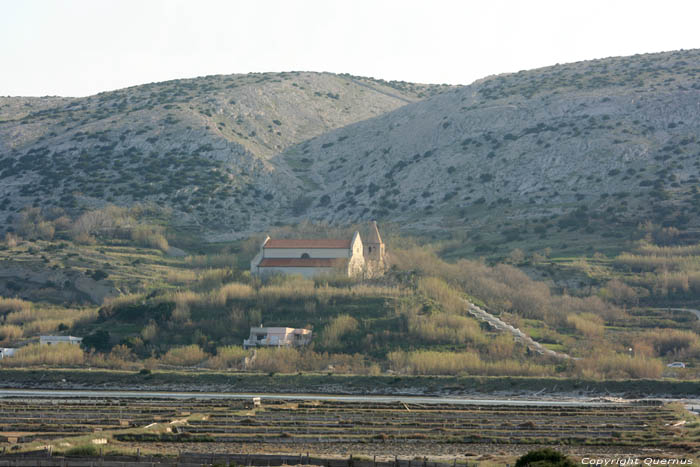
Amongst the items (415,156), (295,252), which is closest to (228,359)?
(295,252)

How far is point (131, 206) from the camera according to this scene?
111688 mm

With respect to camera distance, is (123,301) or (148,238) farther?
(148,238)

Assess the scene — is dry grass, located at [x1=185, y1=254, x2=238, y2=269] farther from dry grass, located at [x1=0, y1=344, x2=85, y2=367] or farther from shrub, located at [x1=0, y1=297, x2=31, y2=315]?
dry grass, located at [x1=0, y1=344, x2=85, y2=367]

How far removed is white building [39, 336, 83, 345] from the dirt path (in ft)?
97.8

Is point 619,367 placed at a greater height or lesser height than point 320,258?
lesser

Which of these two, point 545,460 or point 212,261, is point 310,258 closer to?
point 212,261

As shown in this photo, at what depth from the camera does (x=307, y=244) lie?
3189 inches

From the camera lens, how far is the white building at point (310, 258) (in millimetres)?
78062

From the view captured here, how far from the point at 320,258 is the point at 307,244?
2.19 m

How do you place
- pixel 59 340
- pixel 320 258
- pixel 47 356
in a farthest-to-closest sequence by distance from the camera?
pixel 320 258
pixel 59 340
pixel 47 356

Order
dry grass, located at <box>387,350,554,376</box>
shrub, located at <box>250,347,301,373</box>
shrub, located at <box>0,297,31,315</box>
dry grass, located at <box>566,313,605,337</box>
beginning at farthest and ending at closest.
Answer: shrub, located at <box>0,297,31,315</box>, dry grass, located at <box>566,313,605,337</box>, shrub, located at <box>250,347,301,373</box>, dry grass, located at <box>387,350,554,376</box>

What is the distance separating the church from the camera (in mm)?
78125

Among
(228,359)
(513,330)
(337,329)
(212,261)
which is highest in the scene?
(212,261)

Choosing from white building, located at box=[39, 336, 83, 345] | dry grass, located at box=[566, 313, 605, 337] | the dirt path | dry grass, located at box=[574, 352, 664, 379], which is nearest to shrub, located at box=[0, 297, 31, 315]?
white building, located at box=[39, 336, 83, 345]
